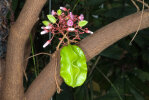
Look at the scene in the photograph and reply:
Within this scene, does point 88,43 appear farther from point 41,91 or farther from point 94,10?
point 94,10

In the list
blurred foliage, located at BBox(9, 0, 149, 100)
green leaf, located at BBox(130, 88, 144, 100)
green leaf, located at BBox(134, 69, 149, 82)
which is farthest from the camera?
green leaf, located at BBox(134, 69, 149, 82)

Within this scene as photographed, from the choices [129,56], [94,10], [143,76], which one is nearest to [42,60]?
[94,10]

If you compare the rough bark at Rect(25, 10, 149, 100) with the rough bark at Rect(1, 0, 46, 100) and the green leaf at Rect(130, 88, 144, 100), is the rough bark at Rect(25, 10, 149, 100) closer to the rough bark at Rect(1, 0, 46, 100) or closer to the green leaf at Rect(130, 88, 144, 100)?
the rough bark at Rect(1, 0, 46, 100)

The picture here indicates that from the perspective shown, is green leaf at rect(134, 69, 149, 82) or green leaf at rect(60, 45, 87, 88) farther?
green leaf at rect(134, 69, 149, 82)

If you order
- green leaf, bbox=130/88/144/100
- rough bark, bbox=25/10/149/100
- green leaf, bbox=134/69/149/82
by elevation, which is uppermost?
rough bark, bbox=25/10/149/100

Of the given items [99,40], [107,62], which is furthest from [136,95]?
[99,40]

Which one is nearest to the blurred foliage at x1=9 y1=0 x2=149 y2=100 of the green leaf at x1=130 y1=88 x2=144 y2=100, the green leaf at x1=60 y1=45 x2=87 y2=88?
the green leaf at x1=130 y1=88 x2=144 y2=100

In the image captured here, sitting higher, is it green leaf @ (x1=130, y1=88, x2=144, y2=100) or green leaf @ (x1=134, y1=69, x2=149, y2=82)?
green leaf @ (x1=130, y1=88, x2=144, y2=100)
